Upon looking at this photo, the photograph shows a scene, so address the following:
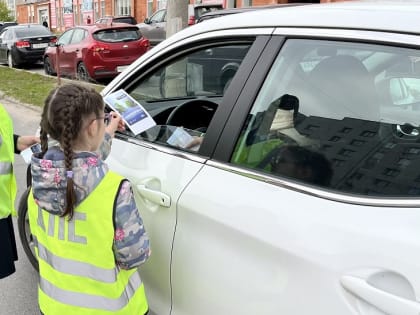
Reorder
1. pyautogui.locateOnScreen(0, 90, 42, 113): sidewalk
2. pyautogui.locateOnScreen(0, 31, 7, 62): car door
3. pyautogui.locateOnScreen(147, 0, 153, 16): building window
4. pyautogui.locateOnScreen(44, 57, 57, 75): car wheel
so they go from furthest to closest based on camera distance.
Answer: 1. pyautogui.locateOnScreen(147, 0, 153, 16): building window
2. pyautogui.locateOnScreen(0, 31, 7, 62): car door
3. pyautogui.locateOnScreen(44, 57, 57, 75): car wheel
4. pyautogui.locateOnScreen(0, 90, 42, 113): sidewalk

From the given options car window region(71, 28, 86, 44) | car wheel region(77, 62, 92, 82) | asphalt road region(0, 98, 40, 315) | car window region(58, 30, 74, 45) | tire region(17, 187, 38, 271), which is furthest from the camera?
car window region(58, 30, 74, 45)

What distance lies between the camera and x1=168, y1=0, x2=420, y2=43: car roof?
1454 mm

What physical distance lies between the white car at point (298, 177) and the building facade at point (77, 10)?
18.8 metres

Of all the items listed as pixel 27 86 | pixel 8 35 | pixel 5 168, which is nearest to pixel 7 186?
pixel 5 168

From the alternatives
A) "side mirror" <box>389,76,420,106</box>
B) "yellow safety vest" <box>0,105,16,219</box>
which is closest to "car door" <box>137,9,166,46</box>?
"yellow safety vest" <box>0,105,16,219</box>

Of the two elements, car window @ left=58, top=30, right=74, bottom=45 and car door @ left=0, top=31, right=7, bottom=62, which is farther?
car door @ left=0, top=31, right=7, bottom=62

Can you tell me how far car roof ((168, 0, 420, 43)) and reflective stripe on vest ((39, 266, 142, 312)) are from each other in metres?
1.07

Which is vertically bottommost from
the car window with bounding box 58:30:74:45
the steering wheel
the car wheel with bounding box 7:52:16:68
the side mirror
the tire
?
the car wheel with bounding box 7:52:16:68

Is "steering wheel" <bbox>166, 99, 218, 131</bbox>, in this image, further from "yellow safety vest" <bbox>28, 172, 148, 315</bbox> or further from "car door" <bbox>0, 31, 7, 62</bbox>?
"car door" <bbox>0, 31, 7, 62</bbox>

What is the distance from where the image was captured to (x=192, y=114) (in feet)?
9.27

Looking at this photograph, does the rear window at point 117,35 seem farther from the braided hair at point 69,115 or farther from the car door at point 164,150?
the braided hair at point 69,115

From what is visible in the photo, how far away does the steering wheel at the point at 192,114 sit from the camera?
2.69 meters

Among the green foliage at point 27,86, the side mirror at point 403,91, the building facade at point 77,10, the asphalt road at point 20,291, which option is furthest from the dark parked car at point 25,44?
the side mirror at point 403,91

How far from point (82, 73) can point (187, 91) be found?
33.6 ft
